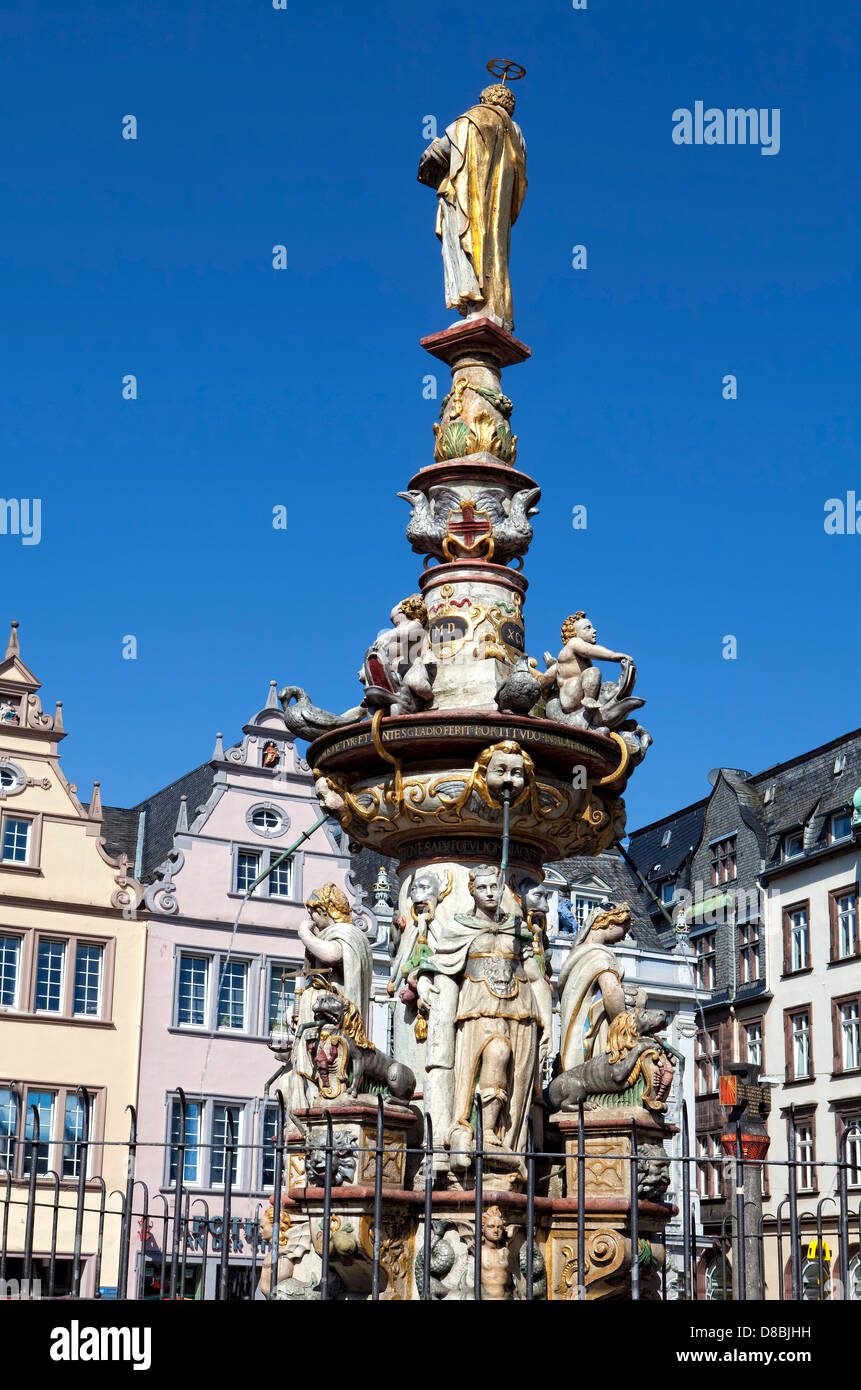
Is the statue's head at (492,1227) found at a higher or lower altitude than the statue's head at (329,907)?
lower

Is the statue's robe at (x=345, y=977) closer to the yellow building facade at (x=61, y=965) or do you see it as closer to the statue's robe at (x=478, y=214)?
the statue's robe at (x=478, y=214)

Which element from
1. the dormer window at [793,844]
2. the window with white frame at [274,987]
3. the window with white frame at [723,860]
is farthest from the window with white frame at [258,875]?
the window with white frame at [723,860]

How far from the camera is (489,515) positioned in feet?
53.9

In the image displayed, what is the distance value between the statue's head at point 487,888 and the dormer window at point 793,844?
3918 centimetres

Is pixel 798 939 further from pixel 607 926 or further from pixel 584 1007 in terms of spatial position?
pixel 584 1007

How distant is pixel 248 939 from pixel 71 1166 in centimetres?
632

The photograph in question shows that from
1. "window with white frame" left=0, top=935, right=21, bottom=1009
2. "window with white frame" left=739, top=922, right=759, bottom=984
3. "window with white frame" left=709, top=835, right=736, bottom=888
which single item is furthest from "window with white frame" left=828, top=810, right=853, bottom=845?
"window with white frame" left=0, top=935, right=21, bottom=1009

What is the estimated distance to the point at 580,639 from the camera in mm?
15703

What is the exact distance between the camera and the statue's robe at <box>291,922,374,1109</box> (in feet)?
47.7

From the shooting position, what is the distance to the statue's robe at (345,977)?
47.7ft

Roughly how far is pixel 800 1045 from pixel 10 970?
23458 millimetres

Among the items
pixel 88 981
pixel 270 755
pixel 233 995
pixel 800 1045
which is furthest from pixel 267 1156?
pixel 800 1045
